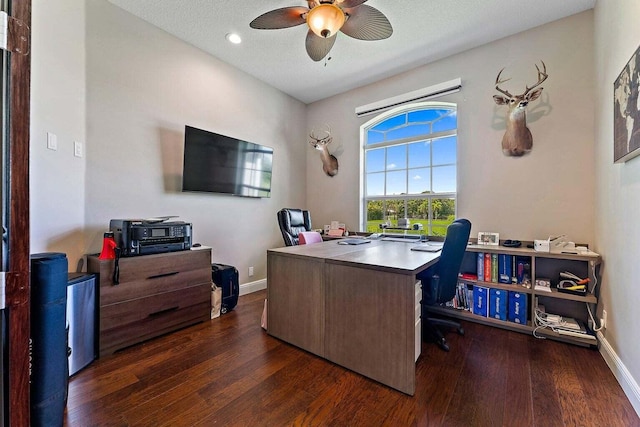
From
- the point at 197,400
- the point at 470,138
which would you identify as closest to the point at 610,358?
the point at 470,138

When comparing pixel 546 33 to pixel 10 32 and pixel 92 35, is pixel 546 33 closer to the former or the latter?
pixel 10 32

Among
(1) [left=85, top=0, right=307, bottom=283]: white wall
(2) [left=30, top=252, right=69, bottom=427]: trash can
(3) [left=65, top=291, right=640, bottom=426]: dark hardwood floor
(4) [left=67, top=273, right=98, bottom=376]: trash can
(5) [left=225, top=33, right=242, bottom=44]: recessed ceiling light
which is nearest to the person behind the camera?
(2) [left=30, top=252, right=69, bottom=427]: trash can

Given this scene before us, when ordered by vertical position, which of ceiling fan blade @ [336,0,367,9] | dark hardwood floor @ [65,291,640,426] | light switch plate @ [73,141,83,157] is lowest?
dark hardwood floor @ [65,291,640,426]

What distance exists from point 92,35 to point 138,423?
300 cm

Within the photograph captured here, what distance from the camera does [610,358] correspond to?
1.82 meters

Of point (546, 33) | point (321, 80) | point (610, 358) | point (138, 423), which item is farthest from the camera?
point (321, 80)

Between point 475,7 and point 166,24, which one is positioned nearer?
point 475,7

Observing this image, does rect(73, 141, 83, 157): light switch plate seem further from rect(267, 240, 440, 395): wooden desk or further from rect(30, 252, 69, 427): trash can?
rect(267, 240, 440, 395): wooden desk

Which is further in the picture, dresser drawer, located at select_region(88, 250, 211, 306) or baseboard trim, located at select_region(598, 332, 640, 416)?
dresser drawer, located at select_region(88, 250, 211, 306)

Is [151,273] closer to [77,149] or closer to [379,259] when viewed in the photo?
[77,149]

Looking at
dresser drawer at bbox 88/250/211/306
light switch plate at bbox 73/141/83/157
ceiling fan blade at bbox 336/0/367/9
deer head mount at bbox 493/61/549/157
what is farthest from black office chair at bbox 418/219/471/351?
light switch plate at bbox 73/141/83/157

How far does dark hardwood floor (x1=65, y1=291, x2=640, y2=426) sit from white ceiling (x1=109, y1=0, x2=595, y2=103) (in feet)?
9.81

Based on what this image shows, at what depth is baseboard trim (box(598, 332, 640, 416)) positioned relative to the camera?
144cm

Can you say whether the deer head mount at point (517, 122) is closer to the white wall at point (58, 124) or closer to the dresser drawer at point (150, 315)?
the dresser drawer at point (150, 315)
